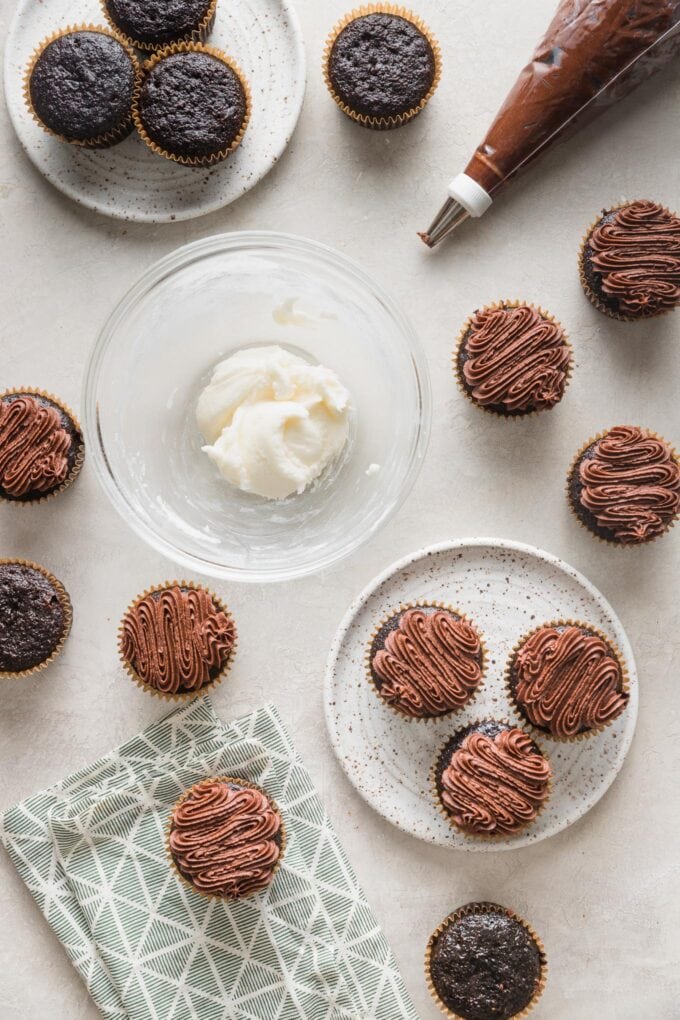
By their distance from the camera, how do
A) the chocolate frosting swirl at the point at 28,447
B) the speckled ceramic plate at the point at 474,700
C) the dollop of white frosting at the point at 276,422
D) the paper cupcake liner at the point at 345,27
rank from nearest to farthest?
the dollop of white frosting at the point at 276,422 < the chocolate frosting swirl at the point at 28,447 < the paper cupcake liner at the point at 345,27 < the speckled ceramic plate at the point at 474,700

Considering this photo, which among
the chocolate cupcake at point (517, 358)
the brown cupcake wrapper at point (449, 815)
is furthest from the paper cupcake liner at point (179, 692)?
the chocolate cupcake at point (517, 358)

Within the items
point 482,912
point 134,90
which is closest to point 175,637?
point 482,912

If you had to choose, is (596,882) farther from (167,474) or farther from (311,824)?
(167,474)

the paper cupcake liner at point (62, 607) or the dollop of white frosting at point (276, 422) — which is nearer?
the dollop of white frosting at point (276, 422)

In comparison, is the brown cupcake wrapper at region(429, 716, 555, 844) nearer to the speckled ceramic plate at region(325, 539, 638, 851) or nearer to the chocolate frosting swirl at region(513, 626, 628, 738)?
the speckled ceramic plate at region(325, 539, 638, 851)

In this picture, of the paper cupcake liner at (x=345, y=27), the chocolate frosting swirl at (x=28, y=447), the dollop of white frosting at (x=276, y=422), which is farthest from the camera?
the paper cupcake liner at (x=345, y=27)

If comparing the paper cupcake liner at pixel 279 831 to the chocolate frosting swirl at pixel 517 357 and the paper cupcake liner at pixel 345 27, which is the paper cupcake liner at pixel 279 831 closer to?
the chocolate frosting swirl at pixel 517 357
